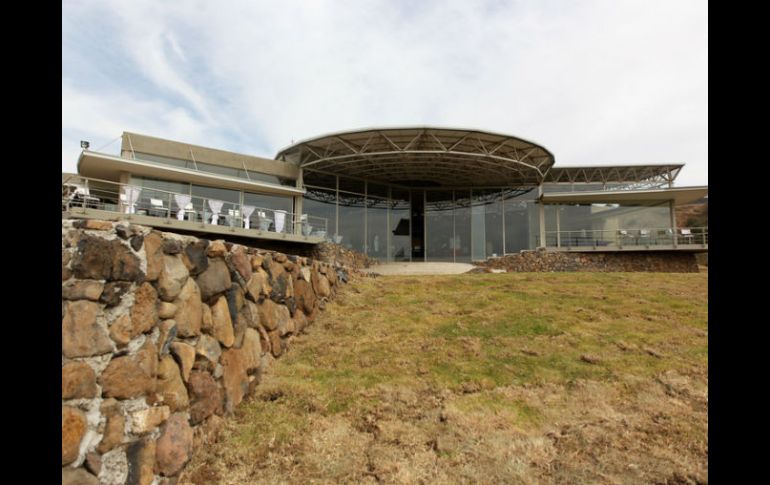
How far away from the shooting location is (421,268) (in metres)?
19.9

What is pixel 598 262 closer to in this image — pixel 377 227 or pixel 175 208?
pixel 377 227

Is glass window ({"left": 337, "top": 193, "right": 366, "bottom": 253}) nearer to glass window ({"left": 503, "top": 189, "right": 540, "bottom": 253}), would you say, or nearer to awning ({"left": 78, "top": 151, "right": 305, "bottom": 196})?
awning ({"left": 78, "top": 151, "right": 305, "bottom": 196})

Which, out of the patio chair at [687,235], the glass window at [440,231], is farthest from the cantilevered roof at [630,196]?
the glass window at [440,231]

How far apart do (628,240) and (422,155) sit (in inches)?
492

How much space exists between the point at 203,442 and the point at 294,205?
1685 cm

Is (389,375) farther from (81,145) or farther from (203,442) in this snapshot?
(81,145)

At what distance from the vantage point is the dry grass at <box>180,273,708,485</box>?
3.40m

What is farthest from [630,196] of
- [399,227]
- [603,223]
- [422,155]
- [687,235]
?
[399,227]

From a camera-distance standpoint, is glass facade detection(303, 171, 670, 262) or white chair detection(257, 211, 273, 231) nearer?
white chair detection(257, 211, 273, 231)

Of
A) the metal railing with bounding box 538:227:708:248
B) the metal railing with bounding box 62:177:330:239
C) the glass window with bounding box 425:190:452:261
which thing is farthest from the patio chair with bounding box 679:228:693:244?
the metal railing with bounding box 62:177:330:239

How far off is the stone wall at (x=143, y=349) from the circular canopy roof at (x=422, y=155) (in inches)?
546

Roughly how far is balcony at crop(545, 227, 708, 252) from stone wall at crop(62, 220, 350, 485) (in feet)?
68.9
